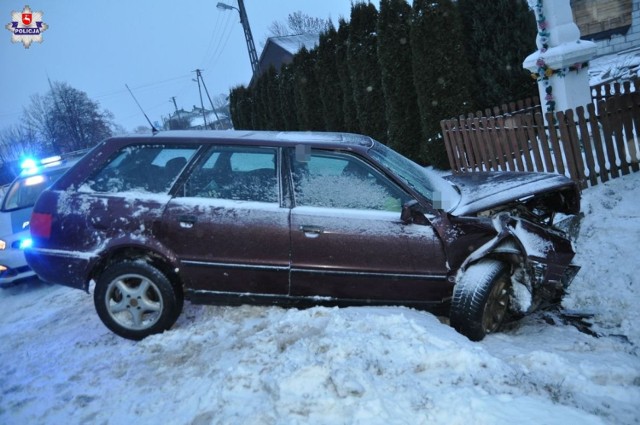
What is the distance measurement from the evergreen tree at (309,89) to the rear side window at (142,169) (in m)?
12.6

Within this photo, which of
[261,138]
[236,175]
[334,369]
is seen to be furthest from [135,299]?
[334,369]

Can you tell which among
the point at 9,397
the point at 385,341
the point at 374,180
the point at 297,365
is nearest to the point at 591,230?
the point at 374,180

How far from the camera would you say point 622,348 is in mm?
3039

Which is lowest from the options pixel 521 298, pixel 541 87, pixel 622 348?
pixel 622 348

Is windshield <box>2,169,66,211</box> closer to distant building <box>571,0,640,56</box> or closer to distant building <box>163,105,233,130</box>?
distant building <box>571,0,640,56</box>

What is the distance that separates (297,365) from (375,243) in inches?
43.4

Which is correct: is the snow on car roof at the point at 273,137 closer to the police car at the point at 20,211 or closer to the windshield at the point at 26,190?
the police car at the point at 20,211

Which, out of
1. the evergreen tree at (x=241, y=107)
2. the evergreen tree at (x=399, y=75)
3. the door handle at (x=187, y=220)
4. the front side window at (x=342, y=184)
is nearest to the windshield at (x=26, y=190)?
the door handle at (x=187, y=220)

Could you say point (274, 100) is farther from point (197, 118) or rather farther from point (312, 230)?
Result: point (197, 118)

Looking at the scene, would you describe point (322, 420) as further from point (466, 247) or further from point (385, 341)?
point (466, 247)

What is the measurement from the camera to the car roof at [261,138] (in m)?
3.51

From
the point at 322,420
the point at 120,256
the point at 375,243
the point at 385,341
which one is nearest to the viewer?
the point at 322,420

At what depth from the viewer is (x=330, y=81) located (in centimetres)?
1424
